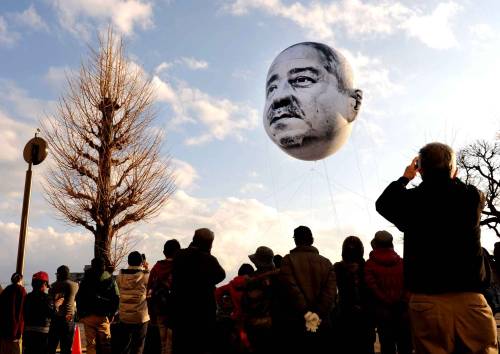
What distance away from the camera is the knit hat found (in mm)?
5770

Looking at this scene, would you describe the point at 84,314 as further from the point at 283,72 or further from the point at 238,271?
the point at 283,72

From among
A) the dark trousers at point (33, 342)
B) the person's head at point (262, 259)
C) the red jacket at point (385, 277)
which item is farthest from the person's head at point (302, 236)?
the dark trousers at point (33, 342)

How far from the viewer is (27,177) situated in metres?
9.98

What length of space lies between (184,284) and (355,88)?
809cm

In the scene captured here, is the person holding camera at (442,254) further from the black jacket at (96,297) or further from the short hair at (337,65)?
the short hair at (337,65)

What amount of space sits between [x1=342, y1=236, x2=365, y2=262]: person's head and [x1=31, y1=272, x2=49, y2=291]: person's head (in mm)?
4350

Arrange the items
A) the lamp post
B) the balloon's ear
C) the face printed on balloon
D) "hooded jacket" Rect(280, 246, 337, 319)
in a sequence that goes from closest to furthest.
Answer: "hooded jacket" Rect(280, 246, 337, 319) → the lamp post → the face printed on balloon → the balloon's ear

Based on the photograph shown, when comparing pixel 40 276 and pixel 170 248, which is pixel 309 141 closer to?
pixel 170 248

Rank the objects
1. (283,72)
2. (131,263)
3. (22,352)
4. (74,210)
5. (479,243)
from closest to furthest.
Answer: (479,243) < (131,263) < (22,352) < (283,72) < (74,210)

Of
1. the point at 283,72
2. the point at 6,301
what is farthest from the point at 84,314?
the point at 283,72

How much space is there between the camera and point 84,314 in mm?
6773

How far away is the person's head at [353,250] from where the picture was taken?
19.3 ft

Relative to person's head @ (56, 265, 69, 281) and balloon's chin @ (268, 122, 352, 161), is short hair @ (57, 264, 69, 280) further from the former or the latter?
balloon's chin @ (268, 122, 352, 161)

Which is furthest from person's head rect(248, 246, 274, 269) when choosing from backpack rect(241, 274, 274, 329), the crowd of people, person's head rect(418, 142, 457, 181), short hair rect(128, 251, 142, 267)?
person's head rect(418, 142, 457, 181)
